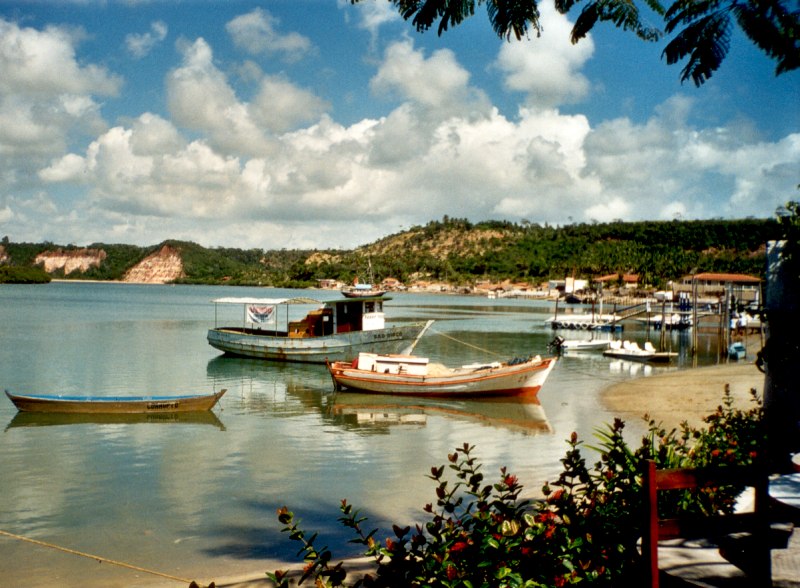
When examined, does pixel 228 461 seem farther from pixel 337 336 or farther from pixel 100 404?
pixel 337 336

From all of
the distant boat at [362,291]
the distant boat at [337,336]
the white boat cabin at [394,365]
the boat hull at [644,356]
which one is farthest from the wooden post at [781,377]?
the boat hull at [644,356]

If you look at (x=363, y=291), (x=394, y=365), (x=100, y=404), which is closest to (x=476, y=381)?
(x=394, y=365)

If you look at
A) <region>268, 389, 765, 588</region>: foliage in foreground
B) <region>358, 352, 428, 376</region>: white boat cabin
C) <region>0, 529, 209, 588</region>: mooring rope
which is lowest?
<region>0, 529, 209, 588</region>: mooring rope

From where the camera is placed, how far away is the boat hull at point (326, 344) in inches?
1371

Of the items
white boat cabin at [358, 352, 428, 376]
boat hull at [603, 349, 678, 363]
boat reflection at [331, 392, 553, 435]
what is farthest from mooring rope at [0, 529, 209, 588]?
boat hull at [603, 349, 678, 363]

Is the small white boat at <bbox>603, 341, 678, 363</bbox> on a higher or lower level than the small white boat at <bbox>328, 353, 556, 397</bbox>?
lower

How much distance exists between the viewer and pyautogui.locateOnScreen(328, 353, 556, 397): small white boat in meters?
25.1

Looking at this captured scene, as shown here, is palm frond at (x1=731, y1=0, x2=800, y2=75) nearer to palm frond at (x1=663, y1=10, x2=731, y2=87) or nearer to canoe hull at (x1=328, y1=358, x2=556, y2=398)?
palm frond at (x1=663, y1=10, x2=731, y2=87)

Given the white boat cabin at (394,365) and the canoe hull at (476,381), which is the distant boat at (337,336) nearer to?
the white boat cabin at (394,365)

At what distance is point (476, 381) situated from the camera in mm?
25219

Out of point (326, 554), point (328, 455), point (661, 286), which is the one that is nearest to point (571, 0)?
point (326, 554)

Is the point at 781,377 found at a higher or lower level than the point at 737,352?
higher

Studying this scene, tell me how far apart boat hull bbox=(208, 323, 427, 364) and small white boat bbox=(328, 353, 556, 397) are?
277 inches

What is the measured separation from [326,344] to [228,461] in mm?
19077
